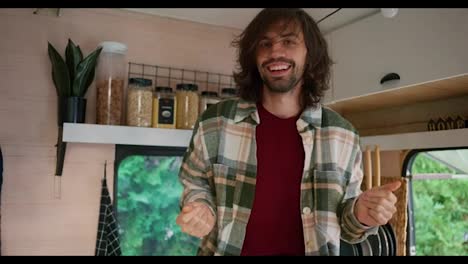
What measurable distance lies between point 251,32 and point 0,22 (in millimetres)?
883

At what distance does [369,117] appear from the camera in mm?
1466

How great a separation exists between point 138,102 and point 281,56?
0.74 meters

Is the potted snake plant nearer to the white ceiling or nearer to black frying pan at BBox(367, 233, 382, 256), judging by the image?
the white ceiling

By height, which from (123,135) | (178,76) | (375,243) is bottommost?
(375,243)

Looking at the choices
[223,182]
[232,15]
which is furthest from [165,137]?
[223,182]

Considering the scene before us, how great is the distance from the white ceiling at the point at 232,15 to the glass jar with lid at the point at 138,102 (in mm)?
257

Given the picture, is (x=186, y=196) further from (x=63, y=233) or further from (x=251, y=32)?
(x=63, y=233)

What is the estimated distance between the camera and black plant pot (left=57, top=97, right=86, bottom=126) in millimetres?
1075

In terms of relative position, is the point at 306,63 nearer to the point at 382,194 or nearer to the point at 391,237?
the point at 382,194

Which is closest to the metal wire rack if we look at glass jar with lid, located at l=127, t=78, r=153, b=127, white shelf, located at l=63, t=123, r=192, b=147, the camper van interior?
the camper van interior

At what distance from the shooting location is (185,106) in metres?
1.24

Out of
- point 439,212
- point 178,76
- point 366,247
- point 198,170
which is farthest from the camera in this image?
point 178,76
